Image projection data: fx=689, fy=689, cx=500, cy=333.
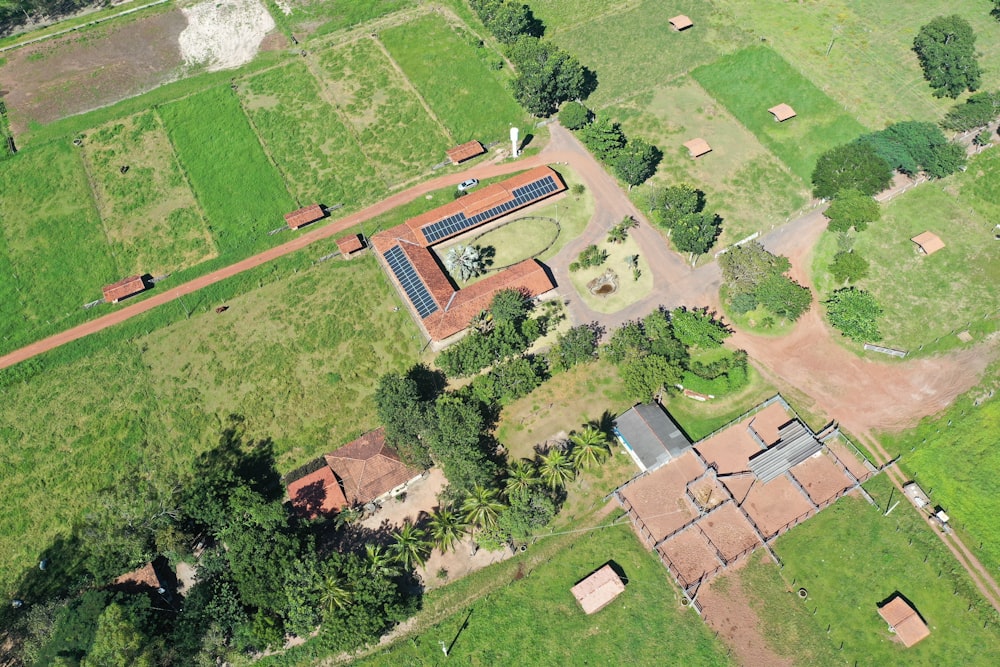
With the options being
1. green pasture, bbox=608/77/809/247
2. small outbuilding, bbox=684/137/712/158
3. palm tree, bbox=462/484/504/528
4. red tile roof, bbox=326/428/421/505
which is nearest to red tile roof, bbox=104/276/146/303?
red tile roof, bbox=326/428/421/505

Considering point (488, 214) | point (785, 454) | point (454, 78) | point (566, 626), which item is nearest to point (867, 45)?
point (454, 78)

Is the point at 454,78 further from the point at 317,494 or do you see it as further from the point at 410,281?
the point at 317,494

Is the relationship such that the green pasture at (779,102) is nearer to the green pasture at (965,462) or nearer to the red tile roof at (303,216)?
the green pasture at (965,462)

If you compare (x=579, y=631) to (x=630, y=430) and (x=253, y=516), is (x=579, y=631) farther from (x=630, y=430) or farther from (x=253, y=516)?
(x=253, y=516)

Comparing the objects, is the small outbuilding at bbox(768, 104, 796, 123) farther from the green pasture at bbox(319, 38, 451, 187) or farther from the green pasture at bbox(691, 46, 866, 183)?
the green pasture at bbox(319, 38, 451, 187)

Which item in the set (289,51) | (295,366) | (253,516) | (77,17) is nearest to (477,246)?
(295,366)

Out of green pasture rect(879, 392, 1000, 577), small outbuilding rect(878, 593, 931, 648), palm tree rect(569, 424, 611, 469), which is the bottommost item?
small outbuilding rect(878, 593, 931, 648)
